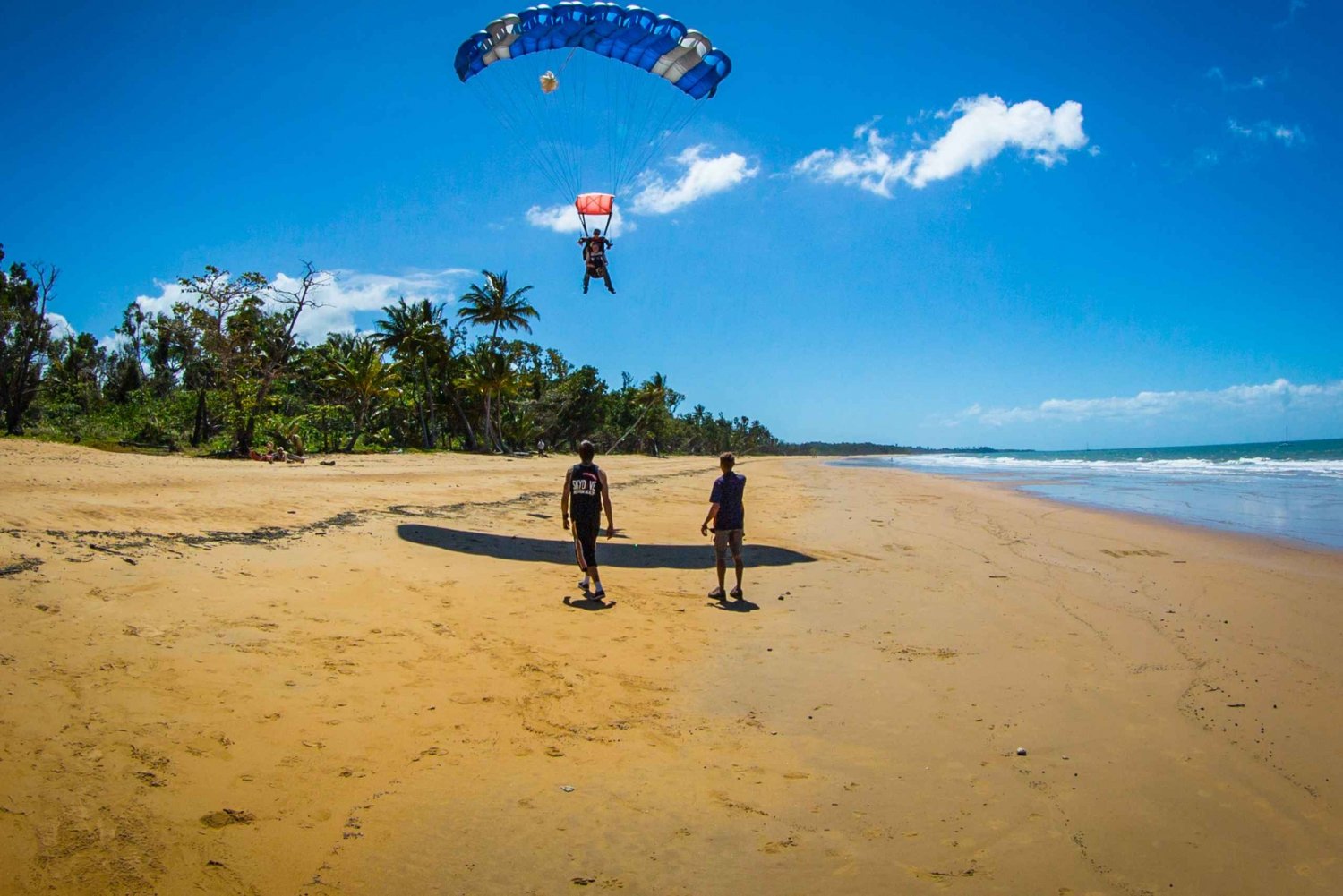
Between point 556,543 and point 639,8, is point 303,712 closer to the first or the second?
point 556,543

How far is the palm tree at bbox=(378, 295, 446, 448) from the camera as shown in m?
37.7

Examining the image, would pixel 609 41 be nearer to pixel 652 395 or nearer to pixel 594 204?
pixel 594 204

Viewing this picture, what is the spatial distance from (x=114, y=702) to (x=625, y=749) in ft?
8.95

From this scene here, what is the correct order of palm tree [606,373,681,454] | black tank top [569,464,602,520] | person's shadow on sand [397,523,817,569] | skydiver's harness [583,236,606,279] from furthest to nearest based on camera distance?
palm tree [606,373,681,454] → skydiver's harness [583,236,606,279] → person's shadow on sand [397,523,817,569] → black tank top [569,464,602,520]

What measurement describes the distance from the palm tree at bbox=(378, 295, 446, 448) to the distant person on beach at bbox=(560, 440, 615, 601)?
3307 centimetres

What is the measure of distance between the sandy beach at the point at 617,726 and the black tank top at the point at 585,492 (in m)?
Answer: 0.89

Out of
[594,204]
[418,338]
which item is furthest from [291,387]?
[594,204]

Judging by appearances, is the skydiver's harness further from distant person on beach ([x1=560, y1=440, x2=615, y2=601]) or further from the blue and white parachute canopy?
distant person on beach ([x1=560, y1=440, x2=615, y2=601])

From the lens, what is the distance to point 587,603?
22.3 ft

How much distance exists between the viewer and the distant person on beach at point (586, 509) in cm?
711

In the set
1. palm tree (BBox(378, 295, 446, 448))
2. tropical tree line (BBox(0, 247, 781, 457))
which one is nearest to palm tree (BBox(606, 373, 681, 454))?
tropical tree line (BBox(0, 247, 781, 457))

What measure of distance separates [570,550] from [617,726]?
17.9ft

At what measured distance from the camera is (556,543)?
9.86m

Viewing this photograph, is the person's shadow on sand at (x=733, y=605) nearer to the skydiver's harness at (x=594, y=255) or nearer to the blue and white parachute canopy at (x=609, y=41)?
the skydiver's harness at (x=594, y=255)
